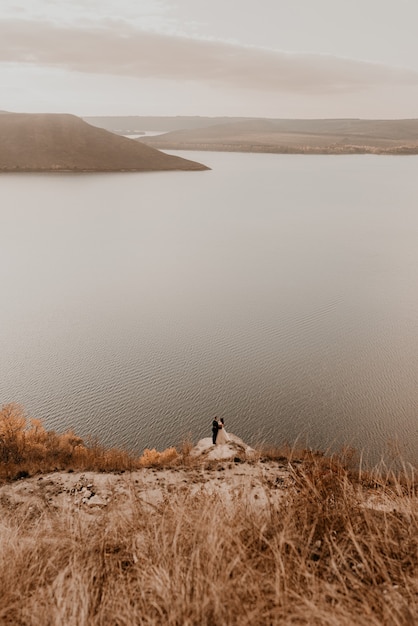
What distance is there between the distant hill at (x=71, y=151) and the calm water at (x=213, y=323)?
45.6 metres

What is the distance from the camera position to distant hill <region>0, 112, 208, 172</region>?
3920 inches

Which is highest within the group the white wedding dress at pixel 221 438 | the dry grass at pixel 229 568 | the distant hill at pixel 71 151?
the distant hill at pixel 71 151

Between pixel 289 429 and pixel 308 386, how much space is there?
2997mm

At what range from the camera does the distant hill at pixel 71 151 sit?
9956 cm

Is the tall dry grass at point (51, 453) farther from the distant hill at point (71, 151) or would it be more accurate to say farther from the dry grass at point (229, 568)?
the distant hill at point (71, 151)

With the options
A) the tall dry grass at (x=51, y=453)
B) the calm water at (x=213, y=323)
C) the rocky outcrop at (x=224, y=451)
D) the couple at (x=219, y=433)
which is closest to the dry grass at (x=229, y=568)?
the rocky outcrop at (x=224, y=451)

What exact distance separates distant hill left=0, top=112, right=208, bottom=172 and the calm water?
4564 cm

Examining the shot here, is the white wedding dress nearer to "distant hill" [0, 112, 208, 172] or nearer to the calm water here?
the calm water

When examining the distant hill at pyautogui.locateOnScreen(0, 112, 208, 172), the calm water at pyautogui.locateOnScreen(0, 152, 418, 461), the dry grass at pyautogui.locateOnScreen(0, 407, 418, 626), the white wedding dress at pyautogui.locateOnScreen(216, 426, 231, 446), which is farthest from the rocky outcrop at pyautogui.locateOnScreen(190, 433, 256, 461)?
the distant hill at pyautogui.locateOnScreen(0, 112, 208, 172)

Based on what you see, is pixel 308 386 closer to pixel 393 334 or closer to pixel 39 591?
pixel 393 334

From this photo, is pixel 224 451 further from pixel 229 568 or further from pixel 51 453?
pixel 229 568

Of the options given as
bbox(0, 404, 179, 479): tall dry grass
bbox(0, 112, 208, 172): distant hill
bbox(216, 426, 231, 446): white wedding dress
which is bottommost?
bbox(0, 404, 179, 479): tall dry grass

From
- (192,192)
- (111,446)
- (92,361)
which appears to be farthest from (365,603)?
(192,192)

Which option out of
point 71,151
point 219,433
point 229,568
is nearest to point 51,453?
point 219,433
